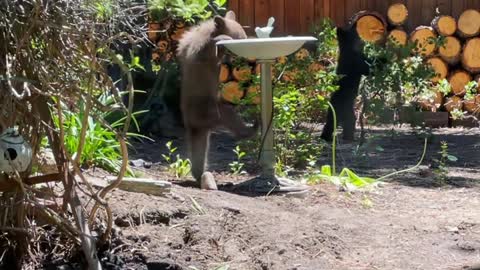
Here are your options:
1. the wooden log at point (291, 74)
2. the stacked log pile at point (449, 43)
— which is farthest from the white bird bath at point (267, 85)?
the stacked log pile at point (449, 43)

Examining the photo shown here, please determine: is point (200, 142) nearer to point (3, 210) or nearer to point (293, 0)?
point (3, 210)

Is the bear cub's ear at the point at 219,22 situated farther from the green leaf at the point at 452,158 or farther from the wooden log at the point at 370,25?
the wooden log at the point at 370,25

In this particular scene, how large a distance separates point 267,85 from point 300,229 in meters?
1.44

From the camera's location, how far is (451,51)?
448 inches

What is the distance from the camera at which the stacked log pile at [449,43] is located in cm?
1124

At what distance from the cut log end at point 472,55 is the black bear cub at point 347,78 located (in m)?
2.26

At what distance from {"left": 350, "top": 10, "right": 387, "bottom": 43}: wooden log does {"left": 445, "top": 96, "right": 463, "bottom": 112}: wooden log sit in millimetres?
1242

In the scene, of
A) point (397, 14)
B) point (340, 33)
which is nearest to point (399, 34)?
point (397, 14)

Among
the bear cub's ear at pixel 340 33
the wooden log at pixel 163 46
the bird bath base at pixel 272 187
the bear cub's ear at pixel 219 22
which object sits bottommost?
the bird bath base at pixel 272 187

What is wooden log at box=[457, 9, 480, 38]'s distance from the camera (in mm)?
11211

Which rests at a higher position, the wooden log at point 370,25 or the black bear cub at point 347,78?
the wooden log at point 370,25

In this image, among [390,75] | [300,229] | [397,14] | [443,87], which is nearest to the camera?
[300,229]

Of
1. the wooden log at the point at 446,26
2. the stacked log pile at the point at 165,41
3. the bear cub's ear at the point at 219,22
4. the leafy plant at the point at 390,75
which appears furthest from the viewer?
the wooden log at the point at 446,26

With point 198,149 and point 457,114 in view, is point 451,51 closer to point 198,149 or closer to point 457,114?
point 457,114
